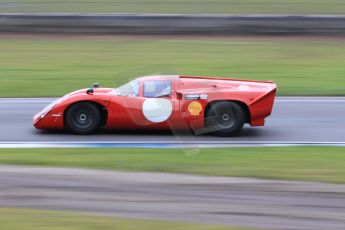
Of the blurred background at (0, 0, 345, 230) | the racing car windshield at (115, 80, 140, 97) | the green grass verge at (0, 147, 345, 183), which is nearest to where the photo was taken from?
the blurred background at (0, 0, 345, 230)

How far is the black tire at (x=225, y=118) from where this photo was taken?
12.3m

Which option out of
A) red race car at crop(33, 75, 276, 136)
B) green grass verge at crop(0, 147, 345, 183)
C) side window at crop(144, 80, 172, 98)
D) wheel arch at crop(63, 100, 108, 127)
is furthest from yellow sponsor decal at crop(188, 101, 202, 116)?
wheel arch at crop(63, 100, 108, 127)

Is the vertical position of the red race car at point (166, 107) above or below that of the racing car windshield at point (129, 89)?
below

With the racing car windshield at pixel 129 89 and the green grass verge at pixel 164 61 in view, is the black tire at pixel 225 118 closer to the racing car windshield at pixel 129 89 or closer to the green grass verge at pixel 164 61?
the racing car windshield at pixel 129 89

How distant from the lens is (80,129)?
12.5 m

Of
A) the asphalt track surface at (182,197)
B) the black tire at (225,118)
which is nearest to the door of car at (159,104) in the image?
the black tire at (225,118)

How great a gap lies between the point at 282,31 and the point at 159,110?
490 inches

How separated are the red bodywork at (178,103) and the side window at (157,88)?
0.07 m

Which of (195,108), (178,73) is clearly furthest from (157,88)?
(178,73)

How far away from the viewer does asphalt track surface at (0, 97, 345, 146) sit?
12.2m

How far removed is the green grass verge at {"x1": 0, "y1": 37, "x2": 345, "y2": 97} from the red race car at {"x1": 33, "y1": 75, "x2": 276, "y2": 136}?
467cm

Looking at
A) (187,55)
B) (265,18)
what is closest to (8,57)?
(187,55)

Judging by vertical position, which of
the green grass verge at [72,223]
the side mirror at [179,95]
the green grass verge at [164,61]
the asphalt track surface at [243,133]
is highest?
the green grass verge at [164,61]

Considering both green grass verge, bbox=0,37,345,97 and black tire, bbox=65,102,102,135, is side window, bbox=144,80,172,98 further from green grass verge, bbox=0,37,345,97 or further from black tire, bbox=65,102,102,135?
green grass verge, bbox=0,37,345,97
